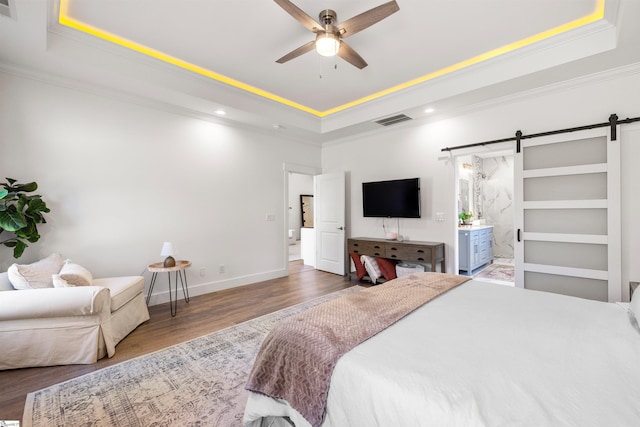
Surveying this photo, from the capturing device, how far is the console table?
410cm

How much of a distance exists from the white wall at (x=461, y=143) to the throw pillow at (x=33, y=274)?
14.0 ft

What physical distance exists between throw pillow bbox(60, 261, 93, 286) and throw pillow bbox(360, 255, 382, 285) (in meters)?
3.63

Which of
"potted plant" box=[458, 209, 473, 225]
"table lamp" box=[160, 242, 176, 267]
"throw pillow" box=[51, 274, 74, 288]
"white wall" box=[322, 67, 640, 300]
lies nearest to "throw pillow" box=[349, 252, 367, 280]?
"white wall" box=[322, 67, 640, 300]

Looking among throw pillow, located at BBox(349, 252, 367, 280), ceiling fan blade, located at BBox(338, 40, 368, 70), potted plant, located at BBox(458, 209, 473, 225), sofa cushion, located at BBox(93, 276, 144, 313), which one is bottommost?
throw pillow, located at BBox(349, 252, 367, 280)

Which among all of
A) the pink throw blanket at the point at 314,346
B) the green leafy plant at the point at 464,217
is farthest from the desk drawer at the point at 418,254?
the green leafy plant at the point at 464,217

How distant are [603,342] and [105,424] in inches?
104

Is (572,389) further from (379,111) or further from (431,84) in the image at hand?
(379,111)

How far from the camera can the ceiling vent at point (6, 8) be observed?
209 cm

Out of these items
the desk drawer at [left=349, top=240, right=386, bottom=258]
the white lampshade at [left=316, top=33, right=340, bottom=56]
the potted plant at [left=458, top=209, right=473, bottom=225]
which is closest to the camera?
the white lampshade at [left=316, top=33, right=340, bottom=56]

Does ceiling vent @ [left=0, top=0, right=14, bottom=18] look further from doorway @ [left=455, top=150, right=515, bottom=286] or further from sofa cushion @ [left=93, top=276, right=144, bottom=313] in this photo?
doorway @ [left=455, top=150, right=515, bottom=286]

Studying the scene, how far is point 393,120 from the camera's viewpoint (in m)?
4.47

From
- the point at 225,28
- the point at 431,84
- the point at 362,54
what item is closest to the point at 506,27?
the point at 431,84

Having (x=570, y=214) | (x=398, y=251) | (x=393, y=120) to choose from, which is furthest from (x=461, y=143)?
(x=398, y=251)

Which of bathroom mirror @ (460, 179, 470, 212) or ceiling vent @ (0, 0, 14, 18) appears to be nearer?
ceiling vent @ (0, 0, 14, 18)
